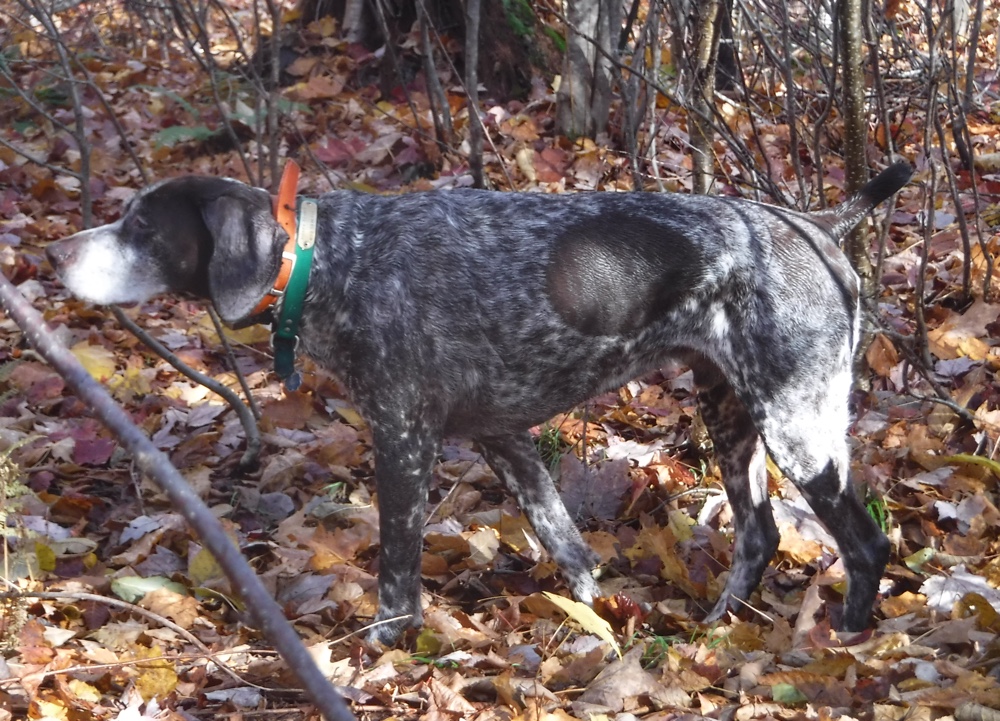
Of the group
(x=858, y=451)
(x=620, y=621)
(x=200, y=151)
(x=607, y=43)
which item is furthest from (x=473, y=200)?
(x=200, y=151)

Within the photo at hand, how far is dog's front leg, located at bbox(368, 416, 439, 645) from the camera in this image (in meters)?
3.91

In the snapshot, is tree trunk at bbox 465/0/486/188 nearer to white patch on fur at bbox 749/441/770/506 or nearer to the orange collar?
the orange collar

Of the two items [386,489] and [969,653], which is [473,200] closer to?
[386,489]

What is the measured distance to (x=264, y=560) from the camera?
180 inches

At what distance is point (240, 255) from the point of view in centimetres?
381

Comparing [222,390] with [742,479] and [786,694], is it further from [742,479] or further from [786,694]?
[786,694]

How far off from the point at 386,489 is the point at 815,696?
1619mm

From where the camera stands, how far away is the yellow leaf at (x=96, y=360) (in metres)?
5.56

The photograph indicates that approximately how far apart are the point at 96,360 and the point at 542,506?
262cm

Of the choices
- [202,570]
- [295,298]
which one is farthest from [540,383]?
[202,570]

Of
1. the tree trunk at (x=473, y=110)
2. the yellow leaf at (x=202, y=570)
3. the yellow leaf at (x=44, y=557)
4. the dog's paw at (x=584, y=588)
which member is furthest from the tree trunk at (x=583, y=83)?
the yellow leaf at (x=44, y=557)

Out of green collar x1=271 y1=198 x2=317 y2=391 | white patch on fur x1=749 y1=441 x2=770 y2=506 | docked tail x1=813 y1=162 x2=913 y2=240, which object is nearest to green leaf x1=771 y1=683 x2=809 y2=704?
white patch on fur x1=749 y1=441 x2=770 y2=506

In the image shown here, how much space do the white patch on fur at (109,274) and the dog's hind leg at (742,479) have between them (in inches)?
84.9

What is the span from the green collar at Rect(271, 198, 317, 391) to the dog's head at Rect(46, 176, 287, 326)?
0.27ft
